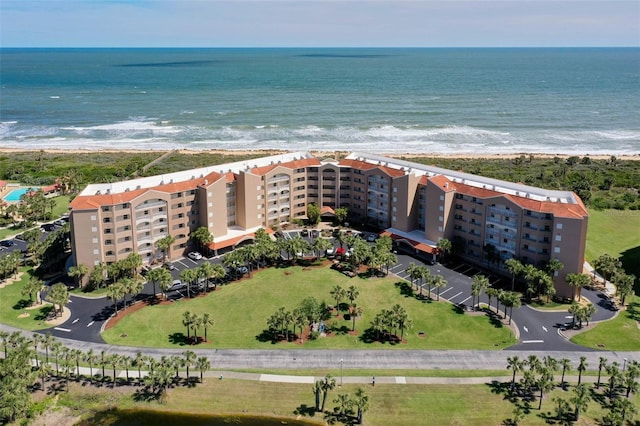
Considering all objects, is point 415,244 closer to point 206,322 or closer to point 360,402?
point 206,322

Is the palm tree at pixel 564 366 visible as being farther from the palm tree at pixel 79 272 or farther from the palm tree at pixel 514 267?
the palm tree at pixel 79 272

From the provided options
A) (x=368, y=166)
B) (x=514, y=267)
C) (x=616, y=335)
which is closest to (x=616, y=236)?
(x=514, y=267)

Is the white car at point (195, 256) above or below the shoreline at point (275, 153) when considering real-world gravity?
below

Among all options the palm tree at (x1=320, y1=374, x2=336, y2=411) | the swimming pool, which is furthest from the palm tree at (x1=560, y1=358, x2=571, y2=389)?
the swimming pool

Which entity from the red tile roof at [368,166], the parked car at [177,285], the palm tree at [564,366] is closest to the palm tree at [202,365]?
the parked car at [177,285]

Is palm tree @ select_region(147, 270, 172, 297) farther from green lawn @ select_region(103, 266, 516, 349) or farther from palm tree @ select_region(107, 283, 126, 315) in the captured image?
palm tree @ select_region(107, 283, 126, 315)

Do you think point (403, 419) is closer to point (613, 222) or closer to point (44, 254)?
point (44, 254)

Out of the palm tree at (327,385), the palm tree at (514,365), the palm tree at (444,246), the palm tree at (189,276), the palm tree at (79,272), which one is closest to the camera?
the palm tree at (327,385)
